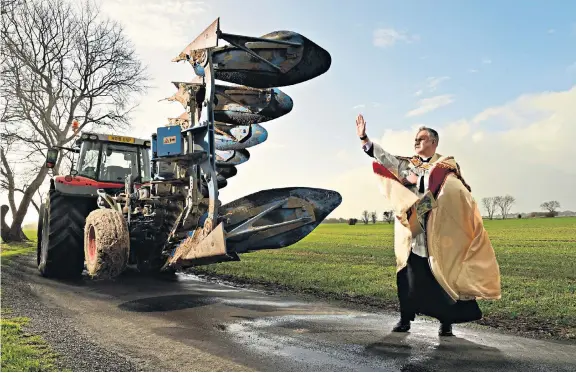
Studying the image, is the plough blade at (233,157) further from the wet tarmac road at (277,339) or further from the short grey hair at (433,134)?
the short grey hair at (433,134)

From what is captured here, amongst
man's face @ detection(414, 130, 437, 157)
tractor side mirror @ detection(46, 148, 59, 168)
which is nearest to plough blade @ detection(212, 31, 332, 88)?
man's face @ detection(414, 130, 437, 157)

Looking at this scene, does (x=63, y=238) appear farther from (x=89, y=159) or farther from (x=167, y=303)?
(x=167, y=303)

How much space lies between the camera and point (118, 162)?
10.6 m

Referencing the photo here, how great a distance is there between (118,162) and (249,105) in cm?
470

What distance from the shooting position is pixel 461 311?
16.2 feet

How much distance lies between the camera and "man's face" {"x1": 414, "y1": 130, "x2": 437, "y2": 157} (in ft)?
17.1

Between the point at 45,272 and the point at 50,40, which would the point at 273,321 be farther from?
the point at 50,40

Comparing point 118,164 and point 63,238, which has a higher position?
point 118,164

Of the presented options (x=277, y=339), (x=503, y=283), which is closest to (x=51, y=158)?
(x=277, y=339)

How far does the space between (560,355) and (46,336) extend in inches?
191

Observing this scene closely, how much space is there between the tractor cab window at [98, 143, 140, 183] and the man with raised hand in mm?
6636

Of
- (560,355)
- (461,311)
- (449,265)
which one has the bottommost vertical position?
(560,355)

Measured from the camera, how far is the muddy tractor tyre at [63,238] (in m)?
9.14

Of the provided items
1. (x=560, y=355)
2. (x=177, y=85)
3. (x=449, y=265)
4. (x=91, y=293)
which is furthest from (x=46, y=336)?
(x=560, y=355)
